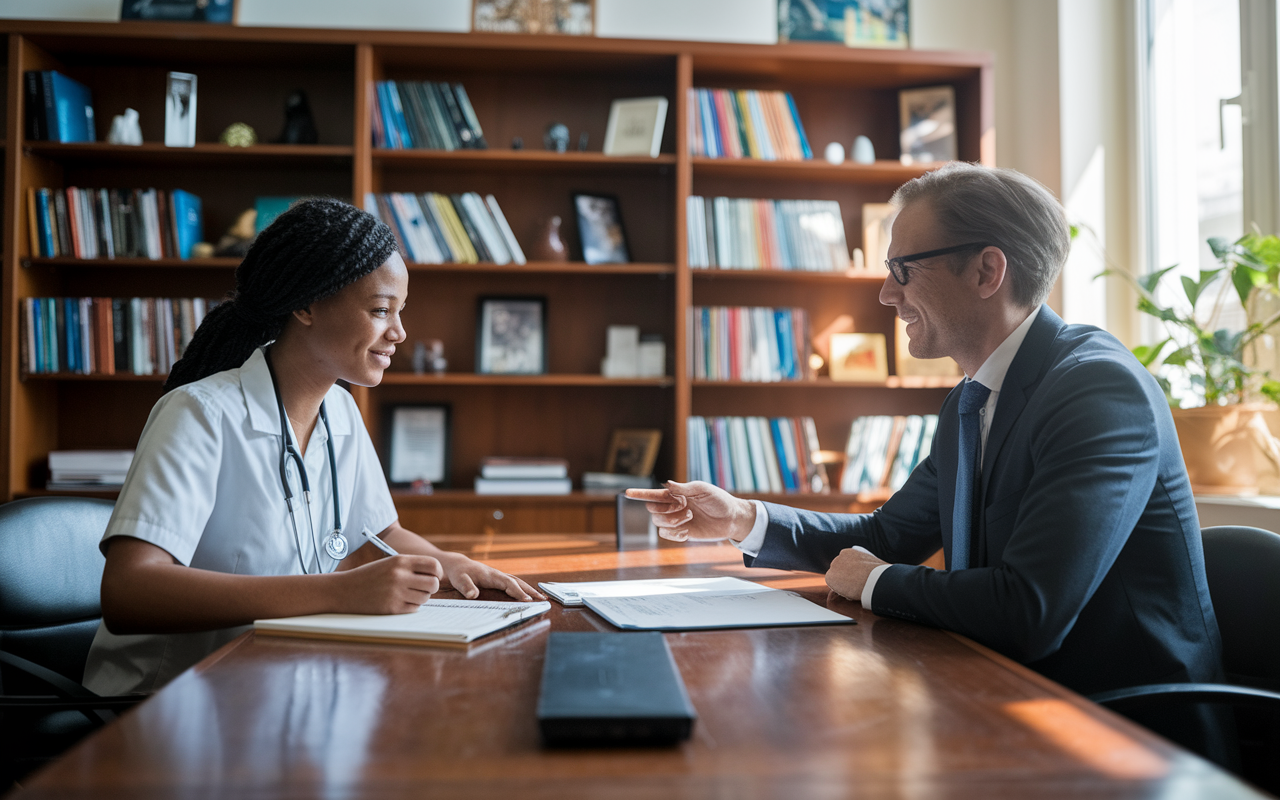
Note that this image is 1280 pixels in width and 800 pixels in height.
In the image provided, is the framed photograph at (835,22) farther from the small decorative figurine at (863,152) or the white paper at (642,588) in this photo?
the white paper at (642,588)

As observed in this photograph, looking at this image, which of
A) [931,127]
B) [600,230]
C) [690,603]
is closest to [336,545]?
[690,603]

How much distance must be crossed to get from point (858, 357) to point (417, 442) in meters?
1.67

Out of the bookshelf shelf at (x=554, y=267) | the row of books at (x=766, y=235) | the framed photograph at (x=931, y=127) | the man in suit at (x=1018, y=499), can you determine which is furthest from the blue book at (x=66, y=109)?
the framed photograph at (x=931, y=127)

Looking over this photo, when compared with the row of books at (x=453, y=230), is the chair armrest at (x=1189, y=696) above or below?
below

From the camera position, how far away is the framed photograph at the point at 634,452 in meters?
3.27

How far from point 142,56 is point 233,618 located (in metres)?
2.88

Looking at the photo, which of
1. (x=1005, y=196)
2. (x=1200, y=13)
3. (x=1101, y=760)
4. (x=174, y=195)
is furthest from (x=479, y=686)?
(x=1200, y=13)

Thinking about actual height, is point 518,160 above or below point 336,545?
above

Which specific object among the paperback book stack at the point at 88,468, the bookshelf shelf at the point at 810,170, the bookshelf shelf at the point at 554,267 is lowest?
the paperback book stack at the point at 88,468

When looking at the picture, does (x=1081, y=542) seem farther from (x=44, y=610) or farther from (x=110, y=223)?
(x=110, y=223)

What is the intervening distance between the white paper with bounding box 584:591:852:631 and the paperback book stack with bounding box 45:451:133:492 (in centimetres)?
250

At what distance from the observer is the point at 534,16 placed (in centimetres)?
321

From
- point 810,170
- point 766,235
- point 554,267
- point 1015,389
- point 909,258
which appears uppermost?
point 810,170

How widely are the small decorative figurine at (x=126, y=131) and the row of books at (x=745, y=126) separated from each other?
1928 mm
